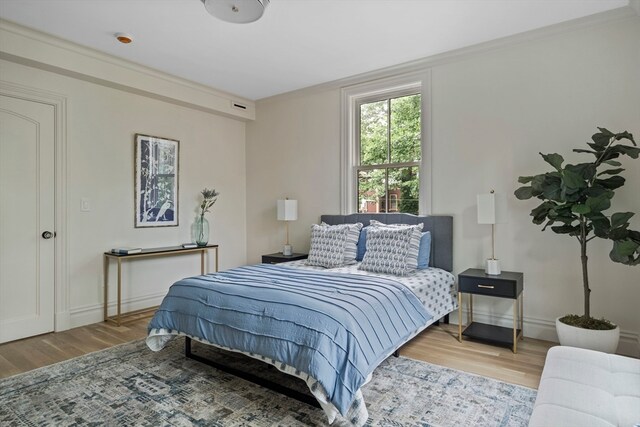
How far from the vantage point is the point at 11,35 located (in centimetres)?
314

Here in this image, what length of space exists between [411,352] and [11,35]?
14.3 feet

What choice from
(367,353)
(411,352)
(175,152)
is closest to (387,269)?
(411,352)

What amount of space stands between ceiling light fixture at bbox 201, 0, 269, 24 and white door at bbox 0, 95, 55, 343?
2133 mm

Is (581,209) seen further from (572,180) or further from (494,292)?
(494,292)

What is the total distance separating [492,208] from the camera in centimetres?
324

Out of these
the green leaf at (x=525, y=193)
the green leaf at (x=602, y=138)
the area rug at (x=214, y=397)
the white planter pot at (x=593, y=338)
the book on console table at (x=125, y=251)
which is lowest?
the area rug at (x=214, y=397)

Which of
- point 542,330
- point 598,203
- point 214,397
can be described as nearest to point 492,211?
point 598,203

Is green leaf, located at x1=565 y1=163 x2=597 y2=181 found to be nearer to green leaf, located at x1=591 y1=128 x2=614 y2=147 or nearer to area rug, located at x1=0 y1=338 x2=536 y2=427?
green leaf, located at x1=591 y1=128 x2=614 y2=147

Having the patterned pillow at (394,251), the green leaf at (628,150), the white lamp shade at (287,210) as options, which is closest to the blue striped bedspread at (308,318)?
the patterned pillow at (394,251)

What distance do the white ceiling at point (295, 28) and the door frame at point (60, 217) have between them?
723 millimetres

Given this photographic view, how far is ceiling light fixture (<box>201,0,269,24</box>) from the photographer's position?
2619 millimetres

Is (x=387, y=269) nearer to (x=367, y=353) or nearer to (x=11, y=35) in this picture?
(x=367, y=353)

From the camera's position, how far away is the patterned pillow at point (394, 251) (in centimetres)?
333

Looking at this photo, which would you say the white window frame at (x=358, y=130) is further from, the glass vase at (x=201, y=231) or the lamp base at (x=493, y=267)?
the glass vase at (x=201, y=231)
